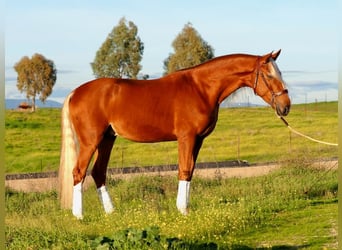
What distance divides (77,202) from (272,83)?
130 inches

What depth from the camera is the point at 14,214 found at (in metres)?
10.8

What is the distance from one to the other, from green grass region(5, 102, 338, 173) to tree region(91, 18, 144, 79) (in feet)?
13.0

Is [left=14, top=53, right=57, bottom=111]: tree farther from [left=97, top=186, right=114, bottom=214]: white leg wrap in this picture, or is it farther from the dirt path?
[left=97, top=186, right=114, bottom=214]: white leg wrap

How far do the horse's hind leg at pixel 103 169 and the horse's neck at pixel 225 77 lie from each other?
5.51 ft

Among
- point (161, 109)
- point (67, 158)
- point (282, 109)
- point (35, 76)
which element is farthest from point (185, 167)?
point (35, 76)

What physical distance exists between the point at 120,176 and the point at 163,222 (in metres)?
6.28

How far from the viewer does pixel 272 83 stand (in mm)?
9070

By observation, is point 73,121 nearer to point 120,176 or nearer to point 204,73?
point 204,73

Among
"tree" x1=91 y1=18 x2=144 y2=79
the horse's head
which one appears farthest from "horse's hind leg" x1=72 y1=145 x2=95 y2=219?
"tree" x1=91 y1=18 x2=144 y2=79

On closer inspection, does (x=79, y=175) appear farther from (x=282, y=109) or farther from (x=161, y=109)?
(x=282, y=109)

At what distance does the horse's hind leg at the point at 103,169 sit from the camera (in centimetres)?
996

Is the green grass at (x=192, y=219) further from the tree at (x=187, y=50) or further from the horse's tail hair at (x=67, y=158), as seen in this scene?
the tree at (x=187, y=50)

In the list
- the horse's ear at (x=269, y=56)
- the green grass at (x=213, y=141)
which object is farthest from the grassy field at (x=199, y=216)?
the green grass at (x=213, y=141)

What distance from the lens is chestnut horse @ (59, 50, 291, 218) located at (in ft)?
30.4
